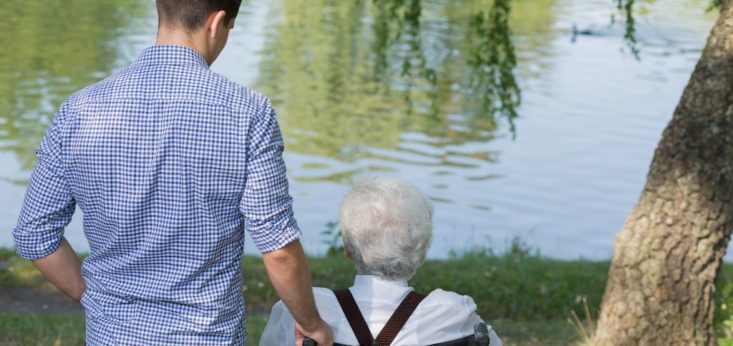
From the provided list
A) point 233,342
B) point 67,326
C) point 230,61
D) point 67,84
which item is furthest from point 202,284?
point 230,61

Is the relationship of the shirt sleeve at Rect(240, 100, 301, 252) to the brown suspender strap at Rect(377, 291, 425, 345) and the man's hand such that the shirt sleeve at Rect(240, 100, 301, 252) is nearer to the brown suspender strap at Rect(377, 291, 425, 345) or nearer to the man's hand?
the man's hand

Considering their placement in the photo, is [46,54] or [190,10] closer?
[190,10]

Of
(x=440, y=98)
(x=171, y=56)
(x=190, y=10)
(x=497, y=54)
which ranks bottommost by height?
(x=440, y=98)

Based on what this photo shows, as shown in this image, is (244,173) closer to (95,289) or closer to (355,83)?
(95,289)

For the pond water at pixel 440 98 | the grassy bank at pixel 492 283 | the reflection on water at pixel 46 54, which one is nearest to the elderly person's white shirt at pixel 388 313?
the grassy bank at pixel 492 283

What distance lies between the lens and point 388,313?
9.62 feet

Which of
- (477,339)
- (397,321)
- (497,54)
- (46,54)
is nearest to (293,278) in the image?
(397,321)

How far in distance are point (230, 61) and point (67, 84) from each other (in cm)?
354

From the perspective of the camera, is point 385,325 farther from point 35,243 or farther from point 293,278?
point 35,243

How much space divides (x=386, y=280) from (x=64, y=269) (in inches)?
32.6

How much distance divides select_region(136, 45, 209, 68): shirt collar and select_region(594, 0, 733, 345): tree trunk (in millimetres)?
3491

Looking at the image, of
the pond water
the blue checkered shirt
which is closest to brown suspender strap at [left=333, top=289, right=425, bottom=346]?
the blue checkered shirt

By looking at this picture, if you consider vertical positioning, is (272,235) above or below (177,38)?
below

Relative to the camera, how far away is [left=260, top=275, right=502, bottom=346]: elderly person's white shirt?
9.57ft
